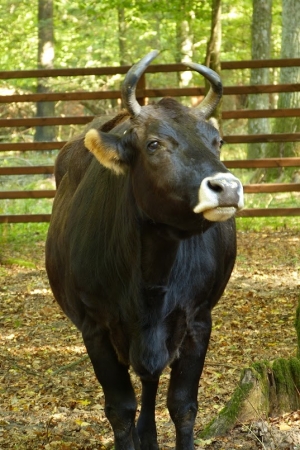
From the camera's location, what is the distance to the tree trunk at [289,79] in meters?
13.7

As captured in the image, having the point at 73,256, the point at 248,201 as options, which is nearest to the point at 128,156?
the point at 73,256

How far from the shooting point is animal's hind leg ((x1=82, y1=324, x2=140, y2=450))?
4.24 m

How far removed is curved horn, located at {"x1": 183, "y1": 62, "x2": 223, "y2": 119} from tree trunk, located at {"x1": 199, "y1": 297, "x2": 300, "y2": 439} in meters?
1.44

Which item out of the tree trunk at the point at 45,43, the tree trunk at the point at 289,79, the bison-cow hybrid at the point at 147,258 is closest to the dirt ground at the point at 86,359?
the bison-cow hybrid at the point at 147,258

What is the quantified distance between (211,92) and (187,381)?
4.92 feet

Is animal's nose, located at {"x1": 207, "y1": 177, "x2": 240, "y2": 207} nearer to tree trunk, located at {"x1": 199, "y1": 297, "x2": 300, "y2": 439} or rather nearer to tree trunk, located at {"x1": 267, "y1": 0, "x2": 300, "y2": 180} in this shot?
tree trunk, located at {"x1": 199, "y1": 297, "x2": 300, "y2": 439}

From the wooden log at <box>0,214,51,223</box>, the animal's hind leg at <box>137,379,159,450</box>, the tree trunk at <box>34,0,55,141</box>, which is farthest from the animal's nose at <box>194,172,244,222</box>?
the tree trunk at <box>34,0,55,141</box>

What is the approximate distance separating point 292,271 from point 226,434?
4.75 m

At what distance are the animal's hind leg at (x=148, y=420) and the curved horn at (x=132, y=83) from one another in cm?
163

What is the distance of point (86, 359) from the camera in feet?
20.9

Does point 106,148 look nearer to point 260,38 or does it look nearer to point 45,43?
point 260,38

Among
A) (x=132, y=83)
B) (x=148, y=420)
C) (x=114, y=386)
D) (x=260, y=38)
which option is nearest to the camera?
(x=132, y=83)

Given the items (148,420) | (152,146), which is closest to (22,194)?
(148,420)

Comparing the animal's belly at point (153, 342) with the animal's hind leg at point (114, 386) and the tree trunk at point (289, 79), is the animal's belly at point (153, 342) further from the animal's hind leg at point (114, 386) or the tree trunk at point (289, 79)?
the tree trunk at point (289, 79)
